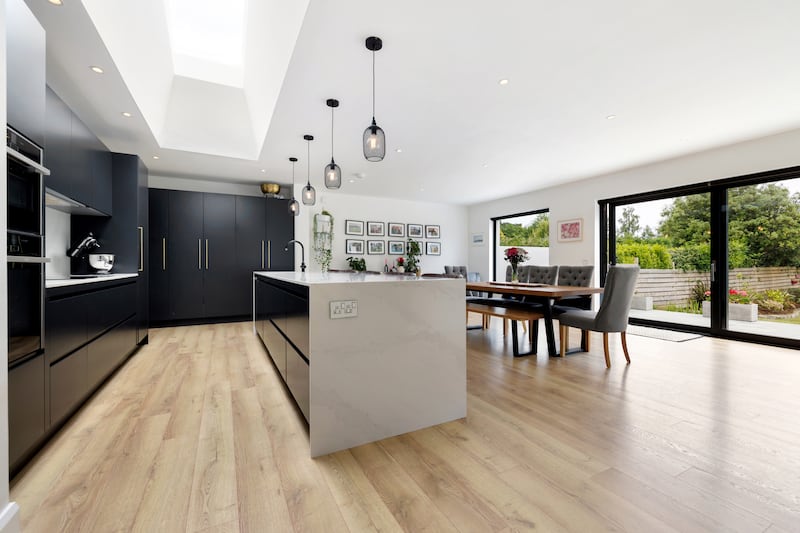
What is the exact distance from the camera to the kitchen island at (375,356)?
1.65 metres

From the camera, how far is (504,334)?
4273mm

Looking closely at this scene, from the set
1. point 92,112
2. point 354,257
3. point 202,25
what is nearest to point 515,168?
point 354,257

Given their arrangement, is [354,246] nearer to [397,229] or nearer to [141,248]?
[397,229]

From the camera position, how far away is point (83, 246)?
10.2ft

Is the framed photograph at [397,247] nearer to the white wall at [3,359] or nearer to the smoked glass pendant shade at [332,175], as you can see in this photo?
the smoked glass pendant shade at [332,175]

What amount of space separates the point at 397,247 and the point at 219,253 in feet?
12.3

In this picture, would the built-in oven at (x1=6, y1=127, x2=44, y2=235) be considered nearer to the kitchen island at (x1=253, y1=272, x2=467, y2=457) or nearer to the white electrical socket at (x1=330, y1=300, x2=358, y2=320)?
the kitchen island at (x1=253, y1=272, x2=467, y2=457)

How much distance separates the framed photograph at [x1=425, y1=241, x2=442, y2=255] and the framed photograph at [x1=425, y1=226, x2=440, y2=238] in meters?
0.15

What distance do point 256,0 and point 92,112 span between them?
1929mm

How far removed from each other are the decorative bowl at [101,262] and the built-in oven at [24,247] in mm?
1954

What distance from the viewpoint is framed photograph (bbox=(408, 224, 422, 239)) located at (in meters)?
7.90

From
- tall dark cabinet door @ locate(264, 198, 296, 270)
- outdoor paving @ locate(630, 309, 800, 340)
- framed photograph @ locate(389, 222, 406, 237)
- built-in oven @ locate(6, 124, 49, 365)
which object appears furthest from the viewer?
framed photograph @ locate(389, 222, 406, 237)

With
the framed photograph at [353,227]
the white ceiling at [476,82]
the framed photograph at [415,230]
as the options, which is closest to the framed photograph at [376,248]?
the framed photograph at [353,227]

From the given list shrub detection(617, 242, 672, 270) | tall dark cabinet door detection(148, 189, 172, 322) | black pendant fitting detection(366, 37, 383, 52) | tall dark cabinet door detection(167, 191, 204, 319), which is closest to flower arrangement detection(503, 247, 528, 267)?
shrub detection(617, 242, 672, 270)
